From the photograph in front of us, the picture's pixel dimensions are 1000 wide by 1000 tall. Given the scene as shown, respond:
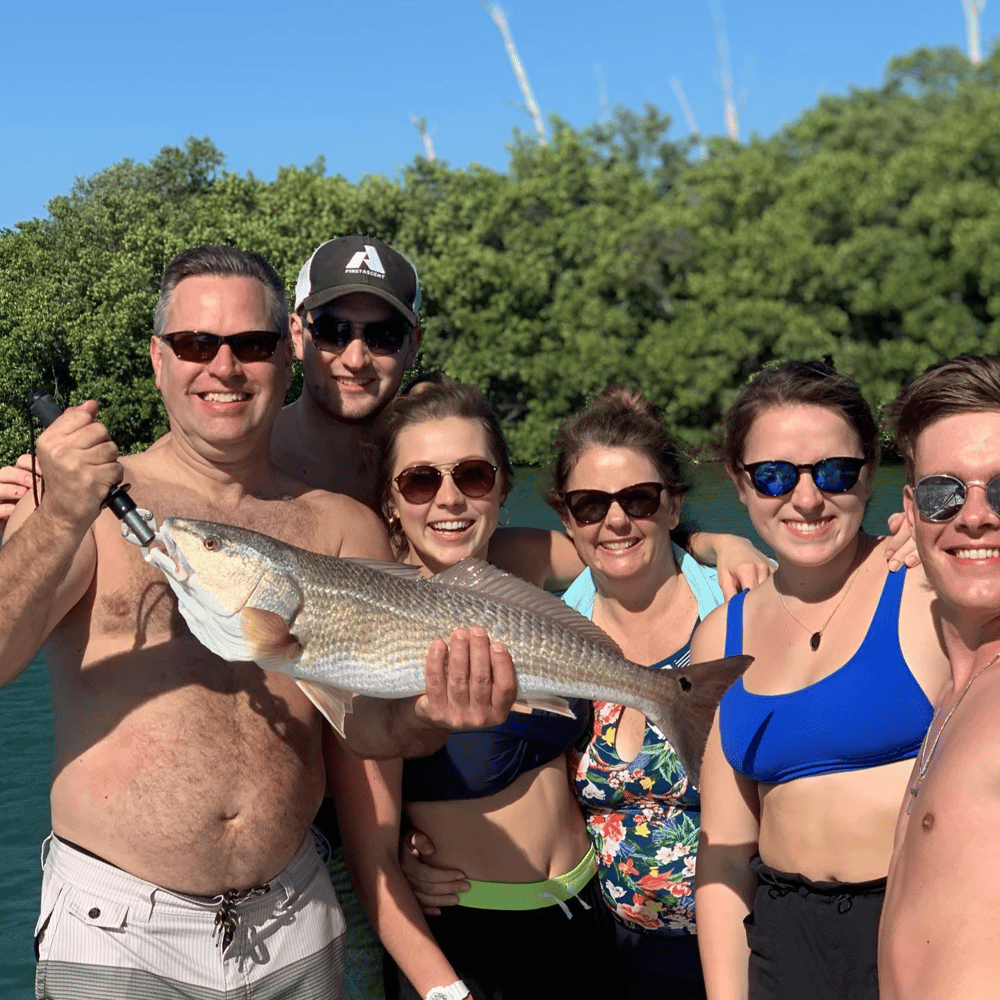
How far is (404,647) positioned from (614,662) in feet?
2.19

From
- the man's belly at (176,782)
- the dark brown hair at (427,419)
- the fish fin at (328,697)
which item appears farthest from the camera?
the dark brown hair at (427,419)

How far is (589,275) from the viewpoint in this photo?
1556 inches

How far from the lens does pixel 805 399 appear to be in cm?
371

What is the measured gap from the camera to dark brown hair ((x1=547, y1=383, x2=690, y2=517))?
14.1 feet

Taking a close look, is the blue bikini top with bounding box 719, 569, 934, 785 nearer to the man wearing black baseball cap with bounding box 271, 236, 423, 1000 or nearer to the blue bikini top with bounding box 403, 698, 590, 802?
the blue bikini top with bounding box 403, 698, 590, 802

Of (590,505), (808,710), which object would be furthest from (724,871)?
(590,505)

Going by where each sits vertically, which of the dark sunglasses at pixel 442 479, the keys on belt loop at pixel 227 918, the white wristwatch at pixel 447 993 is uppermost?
the dark sunglasses at pixel 442 479

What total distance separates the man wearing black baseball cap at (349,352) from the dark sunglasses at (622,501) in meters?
1.29

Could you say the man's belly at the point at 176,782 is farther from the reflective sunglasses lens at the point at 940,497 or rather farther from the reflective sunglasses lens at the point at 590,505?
the reflective sunglasses lens at the point at 940,497

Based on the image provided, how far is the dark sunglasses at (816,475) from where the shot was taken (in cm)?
360

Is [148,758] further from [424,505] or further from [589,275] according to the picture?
[589,275]

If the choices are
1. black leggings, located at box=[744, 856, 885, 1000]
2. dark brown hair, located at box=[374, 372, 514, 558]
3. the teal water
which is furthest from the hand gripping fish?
the teal water

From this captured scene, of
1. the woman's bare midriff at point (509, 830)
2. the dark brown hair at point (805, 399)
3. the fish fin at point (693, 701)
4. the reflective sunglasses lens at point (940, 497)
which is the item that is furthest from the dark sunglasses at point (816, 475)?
the woman's bare midriff at point (509, 830)

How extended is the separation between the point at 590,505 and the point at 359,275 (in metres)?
1.75
